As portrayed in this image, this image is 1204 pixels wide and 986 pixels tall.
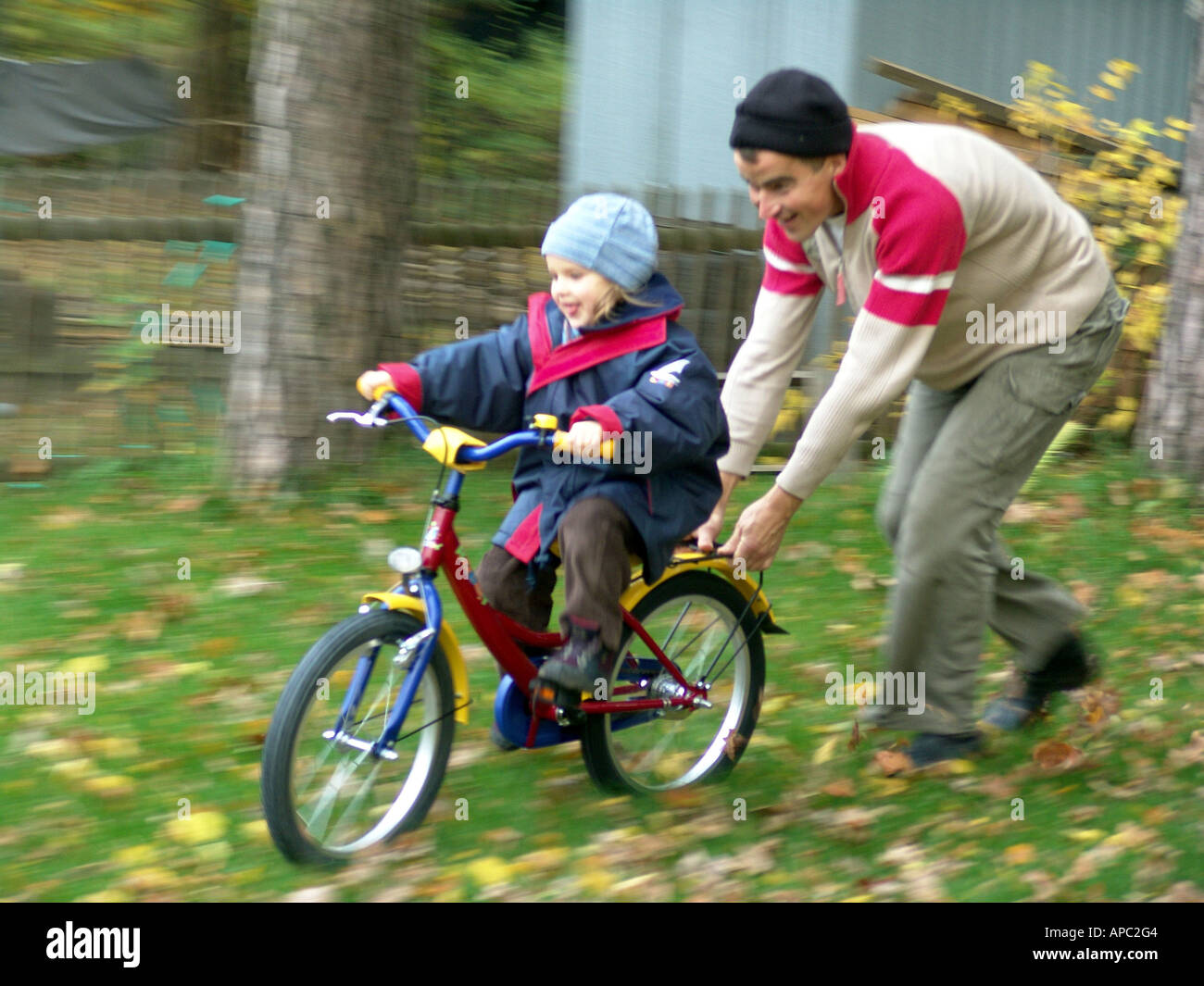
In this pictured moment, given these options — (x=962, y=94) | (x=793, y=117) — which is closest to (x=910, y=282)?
(x=793, y=117)

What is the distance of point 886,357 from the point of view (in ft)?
11.3

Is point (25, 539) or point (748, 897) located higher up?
point (25, 539)

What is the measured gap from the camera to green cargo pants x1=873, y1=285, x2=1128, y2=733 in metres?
3.79

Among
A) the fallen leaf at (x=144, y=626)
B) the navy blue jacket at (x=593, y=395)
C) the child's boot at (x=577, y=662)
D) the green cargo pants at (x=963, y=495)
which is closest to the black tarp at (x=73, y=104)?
the fallen leaf at (x=144, y=626)

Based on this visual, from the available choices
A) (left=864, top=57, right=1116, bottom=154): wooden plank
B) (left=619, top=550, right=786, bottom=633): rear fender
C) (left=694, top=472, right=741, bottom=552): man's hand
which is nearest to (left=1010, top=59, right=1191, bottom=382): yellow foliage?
(left=864, top=57, right=1116, bottom=154): wooden plank

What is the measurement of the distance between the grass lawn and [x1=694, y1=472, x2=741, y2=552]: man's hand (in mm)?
774

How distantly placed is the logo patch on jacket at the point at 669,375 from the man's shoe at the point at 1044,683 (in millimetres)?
1772

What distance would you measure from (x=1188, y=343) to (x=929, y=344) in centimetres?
390

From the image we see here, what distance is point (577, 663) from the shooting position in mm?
3480

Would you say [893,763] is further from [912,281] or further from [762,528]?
[912,281]

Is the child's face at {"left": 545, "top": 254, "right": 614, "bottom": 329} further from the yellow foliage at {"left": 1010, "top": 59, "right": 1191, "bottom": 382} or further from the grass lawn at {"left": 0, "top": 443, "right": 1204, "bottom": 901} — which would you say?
the yellow foliage at {"left": 1010, "top": 59, "right": 1191, "bottom": 382}
